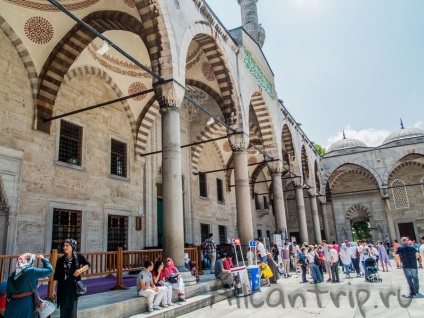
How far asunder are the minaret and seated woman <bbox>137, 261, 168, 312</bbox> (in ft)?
65.7

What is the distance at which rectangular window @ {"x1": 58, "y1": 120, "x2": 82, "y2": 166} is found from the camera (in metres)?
8.55

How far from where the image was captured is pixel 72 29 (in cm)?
796

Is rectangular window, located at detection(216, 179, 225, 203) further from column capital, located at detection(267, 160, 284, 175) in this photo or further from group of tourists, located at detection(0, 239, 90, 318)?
group of tourists, located at detection(0, 239, 90, 318)

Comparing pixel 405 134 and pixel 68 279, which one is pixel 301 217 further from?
pixel 405 134

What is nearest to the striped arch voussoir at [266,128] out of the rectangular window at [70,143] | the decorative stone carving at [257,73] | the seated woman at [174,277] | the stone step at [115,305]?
the decorative stone carving at [257,73]

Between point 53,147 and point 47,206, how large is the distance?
145 cm

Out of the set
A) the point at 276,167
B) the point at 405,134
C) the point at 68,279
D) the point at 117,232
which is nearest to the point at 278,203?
the point at 276,167

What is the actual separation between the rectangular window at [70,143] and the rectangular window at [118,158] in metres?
1.20

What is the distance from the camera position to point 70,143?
8.79 m

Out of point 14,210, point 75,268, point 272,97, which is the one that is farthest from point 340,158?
point 75,268

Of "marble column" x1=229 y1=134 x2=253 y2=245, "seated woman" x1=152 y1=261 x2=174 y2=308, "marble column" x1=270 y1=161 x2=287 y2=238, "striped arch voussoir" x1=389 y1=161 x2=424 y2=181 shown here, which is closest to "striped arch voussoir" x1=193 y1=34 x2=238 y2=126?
"marble column" x1=229 y1=134 x2=253 y2=245

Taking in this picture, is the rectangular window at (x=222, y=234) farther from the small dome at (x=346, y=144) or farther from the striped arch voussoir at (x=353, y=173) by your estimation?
the small dome at (x=346, y=144)

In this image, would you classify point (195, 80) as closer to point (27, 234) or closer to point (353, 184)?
point (27, 234)

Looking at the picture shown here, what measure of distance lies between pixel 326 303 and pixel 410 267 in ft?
5.18
